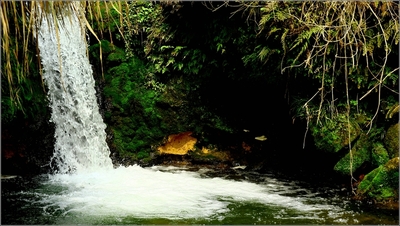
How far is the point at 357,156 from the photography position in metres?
5.16

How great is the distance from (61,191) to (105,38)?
11.2 feet

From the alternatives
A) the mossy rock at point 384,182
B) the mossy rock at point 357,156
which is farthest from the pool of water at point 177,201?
the mossy rock at point 357,156

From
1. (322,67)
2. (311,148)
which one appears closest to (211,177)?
(311,148)

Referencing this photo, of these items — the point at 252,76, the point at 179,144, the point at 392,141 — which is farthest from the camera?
the point at 179,144

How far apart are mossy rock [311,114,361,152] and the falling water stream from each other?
629mm

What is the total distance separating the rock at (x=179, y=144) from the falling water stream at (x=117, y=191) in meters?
0.50

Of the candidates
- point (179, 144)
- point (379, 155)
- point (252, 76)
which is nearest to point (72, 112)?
point (179, 144)

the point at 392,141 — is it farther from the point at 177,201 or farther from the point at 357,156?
the point at 177,201

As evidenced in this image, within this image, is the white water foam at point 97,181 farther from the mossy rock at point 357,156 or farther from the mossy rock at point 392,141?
the mossy rock at point 392,141

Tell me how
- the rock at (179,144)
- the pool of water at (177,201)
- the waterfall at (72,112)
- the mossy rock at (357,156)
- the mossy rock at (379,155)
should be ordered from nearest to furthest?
the pool of water at (177,201)
the mossy rock at (379,155)
the mossy rock at (357,156)
the waterfall at (72,112)
the rock at (179,144)

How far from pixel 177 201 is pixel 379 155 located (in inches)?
105

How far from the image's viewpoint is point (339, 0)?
15.6ft

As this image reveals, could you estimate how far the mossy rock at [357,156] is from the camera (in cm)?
514

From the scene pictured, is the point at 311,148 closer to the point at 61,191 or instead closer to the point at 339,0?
the point at 339,0
